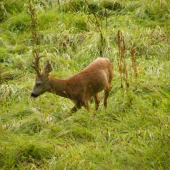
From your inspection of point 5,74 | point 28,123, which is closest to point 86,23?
point 5,74

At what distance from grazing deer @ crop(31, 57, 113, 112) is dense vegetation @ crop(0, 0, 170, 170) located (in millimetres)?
245

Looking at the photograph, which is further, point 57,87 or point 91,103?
point 91,103

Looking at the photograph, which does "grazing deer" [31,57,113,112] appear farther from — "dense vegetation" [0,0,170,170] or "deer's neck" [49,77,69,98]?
"dense vegetation" [0,0,170,170]

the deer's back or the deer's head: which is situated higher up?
the deer's head

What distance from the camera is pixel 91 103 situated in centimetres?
704

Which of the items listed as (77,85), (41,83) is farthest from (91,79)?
(41,83)

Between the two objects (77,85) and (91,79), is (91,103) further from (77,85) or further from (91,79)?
(77,85)

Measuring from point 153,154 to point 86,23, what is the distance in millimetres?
5291

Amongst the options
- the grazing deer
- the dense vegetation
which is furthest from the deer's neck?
the dense vegetation

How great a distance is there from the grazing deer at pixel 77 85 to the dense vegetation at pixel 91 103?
24 centimetres

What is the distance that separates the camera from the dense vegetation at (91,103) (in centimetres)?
452

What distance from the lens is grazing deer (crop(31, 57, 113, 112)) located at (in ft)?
19.7

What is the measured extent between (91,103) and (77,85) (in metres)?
0.93

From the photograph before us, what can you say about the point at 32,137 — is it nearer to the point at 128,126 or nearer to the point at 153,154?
the point at 128,126
